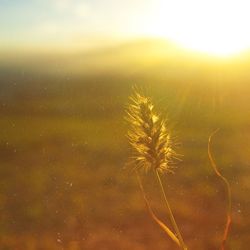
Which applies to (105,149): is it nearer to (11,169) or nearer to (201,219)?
(11,169)

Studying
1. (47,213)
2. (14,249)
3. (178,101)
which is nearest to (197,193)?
(47,213)

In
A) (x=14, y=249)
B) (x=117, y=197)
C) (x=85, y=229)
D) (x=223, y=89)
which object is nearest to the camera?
(x=14, y=249)

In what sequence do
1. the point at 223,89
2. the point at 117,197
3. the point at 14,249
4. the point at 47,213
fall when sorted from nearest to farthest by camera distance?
the point at 14,249
the point at 47,213
the point at 117,197
the point at 223,89

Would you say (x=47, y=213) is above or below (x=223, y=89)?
below

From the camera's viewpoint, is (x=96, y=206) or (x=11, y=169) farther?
(x=11, y=169)

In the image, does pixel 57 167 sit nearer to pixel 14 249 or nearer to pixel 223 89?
pixel 14 249

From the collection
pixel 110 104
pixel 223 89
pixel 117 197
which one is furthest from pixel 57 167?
pixel 223 89
